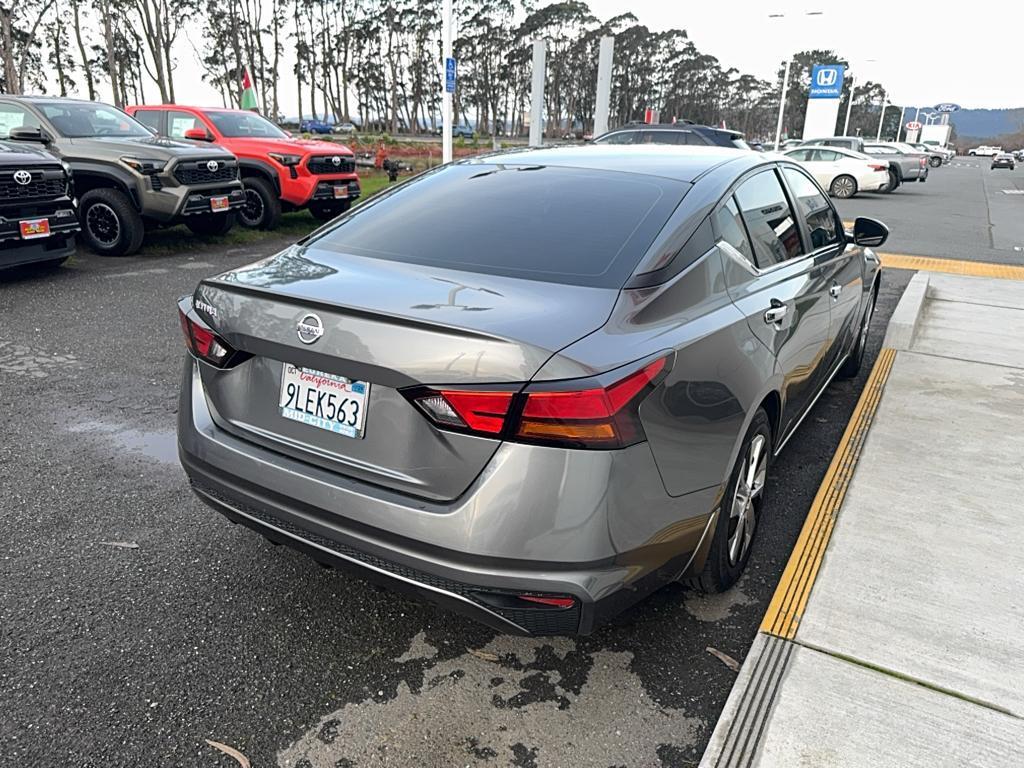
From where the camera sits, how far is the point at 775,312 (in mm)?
2971

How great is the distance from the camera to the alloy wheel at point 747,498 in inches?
112

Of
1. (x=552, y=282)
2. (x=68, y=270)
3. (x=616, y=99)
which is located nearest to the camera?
(x=552, y=282)

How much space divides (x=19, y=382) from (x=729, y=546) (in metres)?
4.55

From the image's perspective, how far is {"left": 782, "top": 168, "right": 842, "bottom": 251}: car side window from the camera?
3869mm

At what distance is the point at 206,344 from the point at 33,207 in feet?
20.4

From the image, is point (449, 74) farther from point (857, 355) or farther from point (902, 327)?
point (857, 355)

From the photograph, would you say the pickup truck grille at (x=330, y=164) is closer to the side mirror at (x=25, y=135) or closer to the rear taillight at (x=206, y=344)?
the side mirror at (x=25, y=135)

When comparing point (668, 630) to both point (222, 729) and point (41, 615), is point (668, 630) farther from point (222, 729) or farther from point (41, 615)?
point (41, 615)

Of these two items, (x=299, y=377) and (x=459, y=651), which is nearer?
(x=299, y=377)

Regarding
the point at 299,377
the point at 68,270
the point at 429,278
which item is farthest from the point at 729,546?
the point at 68,270

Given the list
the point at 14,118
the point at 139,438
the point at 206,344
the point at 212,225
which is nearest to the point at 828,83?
the point at 212,225

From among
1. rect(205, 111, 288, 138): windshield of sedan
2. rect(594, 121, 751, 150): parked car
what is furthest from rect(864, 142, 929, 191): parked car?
rect(205, 111, 288, 138): windshield of sedan

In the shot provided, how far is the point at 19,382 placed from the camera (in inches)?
197

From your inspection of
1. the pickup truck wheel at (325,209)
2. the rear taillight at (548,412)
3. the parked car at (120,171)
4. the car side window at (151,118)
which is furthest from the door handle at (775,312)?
the car side window at (151,118)
